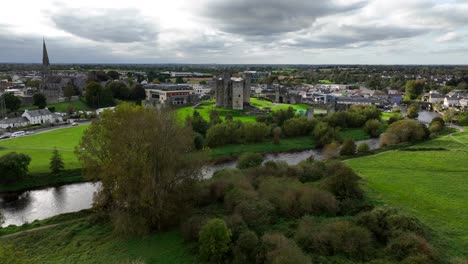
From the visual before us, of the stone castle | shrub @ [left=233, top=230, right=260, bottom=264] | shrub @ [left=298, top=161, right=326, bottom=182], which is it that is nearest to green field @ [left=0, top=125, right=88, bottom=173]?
shrub @ [left=298, top=161, right=326, bottom=182]

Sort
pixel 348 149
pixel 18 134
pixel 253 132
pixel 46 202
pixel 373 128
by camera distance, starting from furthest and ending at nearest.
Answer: pixel 373 128 < pixel 253 132 < pixel 18 134 < pixel 348 149 < pixel 46 202

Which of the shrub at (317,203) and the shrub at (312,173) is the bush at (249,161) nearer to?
the shrub at (312,173)

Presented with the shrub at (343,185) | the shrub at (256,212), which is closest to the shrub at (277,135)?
the shrub at (343,185)

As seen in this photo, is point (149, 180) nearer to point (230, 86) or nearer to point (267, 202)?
point (267, 202)

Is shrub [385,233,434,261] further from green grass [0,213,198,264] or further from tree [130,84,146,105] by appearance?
tree [130,84,146,105]

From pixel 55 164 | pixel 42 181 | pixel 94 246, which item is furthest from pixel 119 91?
pixel 94 246

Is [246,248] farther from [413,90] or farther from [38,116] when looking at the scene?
[413,90]
